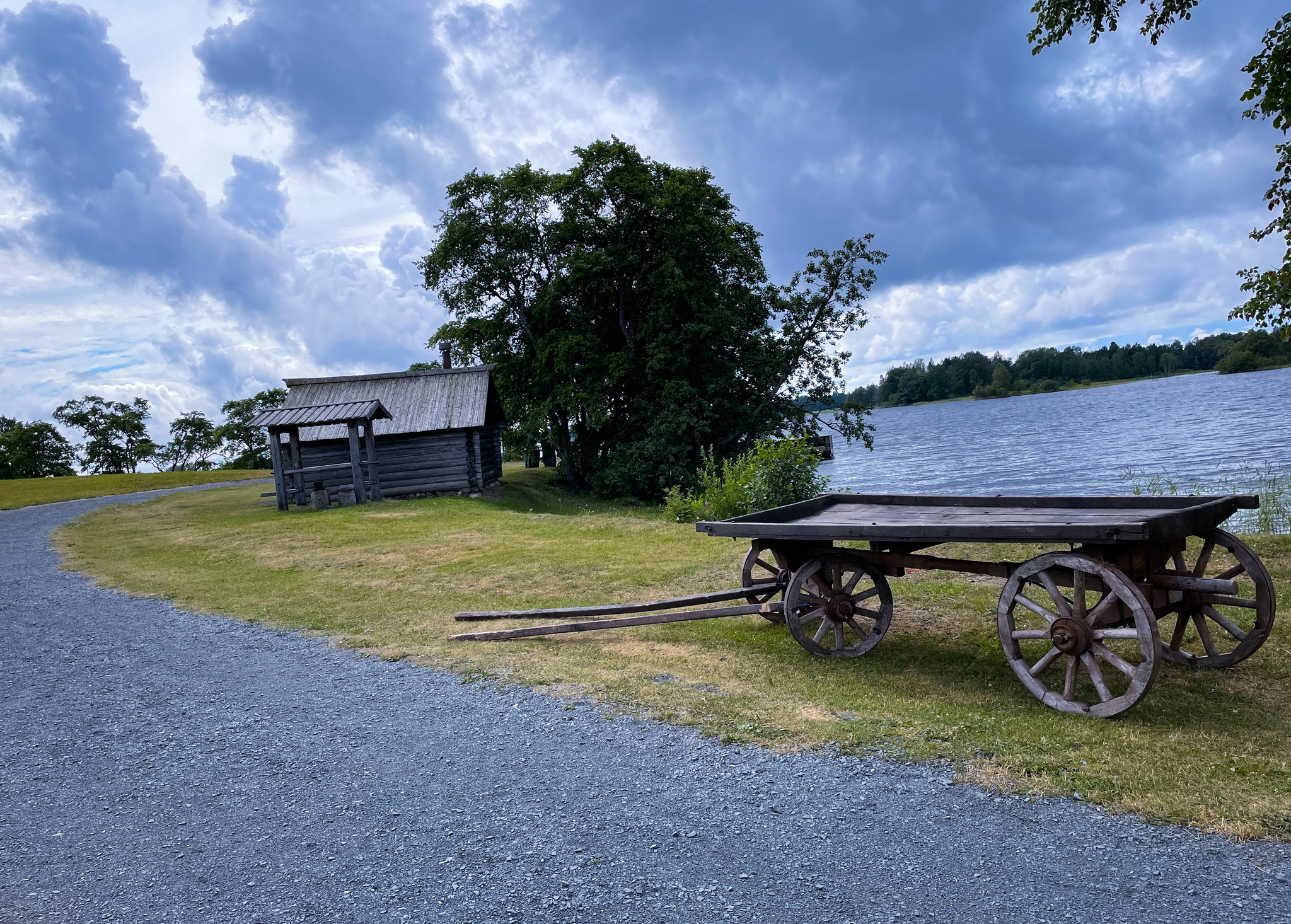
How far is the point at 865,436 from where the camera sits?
1326 inches

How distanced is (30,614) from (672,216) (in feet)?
88.7

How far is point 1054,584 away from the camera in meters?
5.53

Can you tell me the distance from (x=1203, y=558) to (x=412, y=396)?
2780 cm

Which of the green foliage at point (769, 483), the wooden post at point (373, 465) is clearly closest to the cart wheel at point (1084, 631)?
the green foliage at point (769, 483)

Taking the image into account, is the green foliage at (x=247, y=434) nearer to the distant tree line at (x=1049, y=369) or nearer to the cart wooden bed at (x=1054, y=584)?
the cart wooden bed at (x=1054, y=584)

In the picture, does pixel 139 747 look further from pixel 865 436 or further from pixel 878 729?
pixel 865 436

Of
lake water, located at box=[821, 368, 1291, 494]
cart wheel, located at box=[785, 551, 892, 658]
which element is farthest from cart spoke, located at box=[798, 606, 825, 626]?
lake water, located at box=[821, 368, 1291, 494]

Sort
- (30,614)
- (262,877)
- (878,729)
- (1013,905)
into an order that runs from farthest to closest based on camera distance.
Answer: (30,614), (878,729), (262,877), (1013,905)

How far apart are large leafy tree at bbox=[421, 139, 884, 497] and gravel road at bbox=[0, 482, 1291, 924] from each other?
82.3ft

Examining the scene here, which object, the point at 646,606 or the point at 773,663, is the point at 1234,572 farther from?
the point at 646,606

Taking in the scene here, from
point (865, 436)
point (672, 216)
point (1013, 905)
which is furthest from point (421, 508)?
point (1013, 905)

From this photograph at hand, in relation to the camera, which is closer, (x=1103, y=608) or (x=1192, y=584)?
(x=1103, y=608)

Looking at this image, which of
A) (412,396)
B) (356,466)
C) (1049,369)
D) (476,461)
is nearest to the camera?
(356,466)

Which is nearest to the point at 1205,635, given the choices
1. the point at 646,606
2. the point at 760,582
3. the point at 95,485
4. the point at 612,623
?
the point at 760,582
